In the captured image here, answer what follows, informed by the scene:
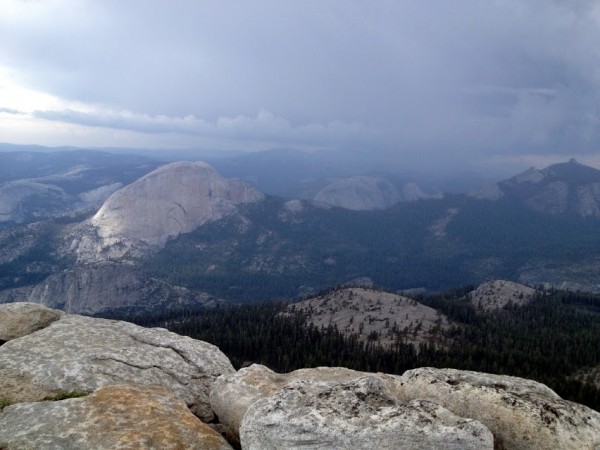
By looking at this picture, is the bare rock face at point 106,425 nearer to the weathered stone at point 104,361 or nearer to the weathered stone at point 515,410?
the weathered stone at point 104,361

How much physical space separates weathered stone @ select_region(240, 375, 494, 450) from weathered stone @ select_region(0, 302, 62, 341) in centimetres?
1819

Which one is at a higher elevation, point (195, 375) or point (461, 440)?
point (461, 440)

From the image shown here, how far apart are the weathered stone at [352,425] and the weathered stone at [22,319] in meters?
18.2

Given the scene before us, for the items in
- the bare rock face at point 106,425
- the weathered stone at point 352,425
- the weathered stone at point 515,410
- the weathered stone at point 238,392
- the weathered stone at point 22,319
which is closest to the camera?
the weathered stone at point 352,425

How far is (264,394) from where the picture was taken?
19547 millimetres

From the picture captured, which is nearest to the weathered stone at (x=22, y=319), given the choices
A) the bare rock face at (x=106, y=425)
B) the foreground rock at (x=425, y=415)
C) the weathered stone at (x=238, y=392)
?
the bare rock face at (x=106, y=425)

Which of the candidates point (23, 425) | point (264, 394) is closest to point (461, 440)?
point (264, 394)

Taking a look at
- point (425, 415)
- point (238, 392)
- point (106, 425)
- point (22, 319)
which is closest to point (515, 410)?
point (425, 415)

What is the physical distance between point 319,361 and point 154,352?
14876 cm

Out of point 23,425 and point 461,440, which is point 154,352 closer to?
point 23,425

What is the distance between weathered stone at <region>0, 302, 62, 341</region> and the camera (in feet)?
84.9

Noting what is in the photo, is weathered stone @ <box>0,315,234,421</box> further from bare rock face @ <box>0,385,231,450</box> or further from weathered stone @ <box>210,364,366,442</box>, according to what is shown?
bare rock face @ <box>0,385,231,450</box>

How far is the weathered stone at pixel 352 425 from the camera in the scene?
1416 cm

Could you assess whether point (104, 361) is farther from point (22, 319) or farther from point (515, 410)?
point (515, 410)
